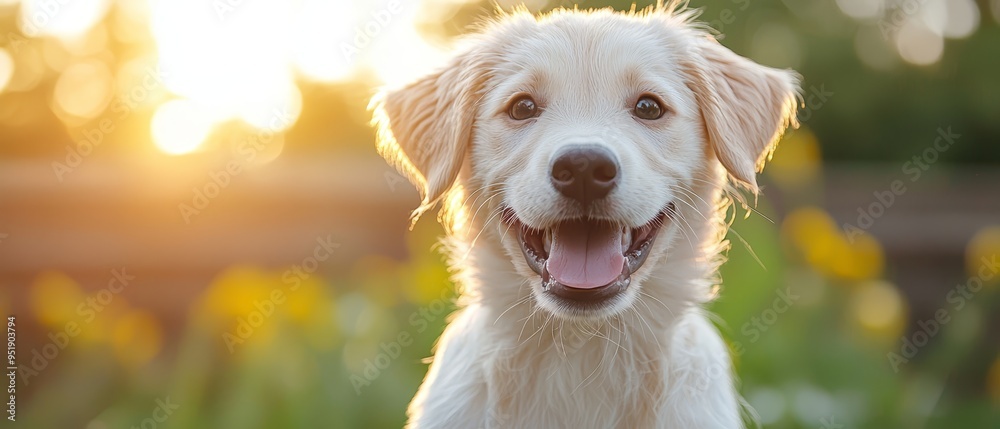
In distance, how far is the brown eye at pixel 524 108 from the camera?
10.6 feet

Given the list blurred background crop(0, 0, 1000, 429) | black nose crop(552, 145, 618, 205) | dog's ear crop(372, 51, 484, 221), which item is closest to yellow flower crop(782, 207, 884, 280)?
blurred background crop(0, 0, 1000, 429)

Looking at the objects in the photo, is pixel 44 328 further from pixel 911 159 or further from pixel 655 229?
pixel 911 159

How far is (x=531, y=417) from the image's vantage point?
311 centimetres

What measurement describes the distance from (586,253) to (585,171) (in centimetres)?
36

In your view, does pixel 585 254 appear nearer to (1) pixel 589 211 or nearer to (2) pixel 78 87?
(1) pixel 589 211

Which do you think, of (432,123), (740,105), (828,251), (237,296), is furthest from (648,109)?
(828,251)

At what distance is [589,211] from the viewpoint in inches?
116

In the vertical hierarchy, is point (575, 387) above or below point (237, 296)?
above

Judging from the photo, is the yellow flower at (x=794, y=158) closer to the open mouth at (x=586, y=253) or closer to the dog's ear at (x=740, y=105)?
the dog's ear at (x=740, y=105)

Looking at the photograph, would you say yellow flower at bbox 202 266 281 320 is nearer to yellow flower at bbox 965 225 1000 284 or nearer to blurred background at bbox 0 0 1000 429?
blurred background at bbox 0 0 1000 429

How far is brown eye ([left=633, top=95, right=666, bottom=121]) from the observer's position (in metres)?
3.19

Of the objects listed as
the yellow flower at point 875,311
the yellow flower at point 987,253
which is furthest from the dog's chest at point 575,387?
the yellow flower at point 987,253

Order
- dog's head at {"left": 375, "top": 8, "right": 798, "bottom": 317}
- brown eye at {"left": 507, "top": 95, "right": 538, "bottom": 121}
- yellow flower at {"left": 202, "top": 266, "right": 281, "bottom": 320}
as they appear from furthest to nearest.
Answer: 1. yellow flower at {"left": 202, "top": 266, "right": 281, "bottom": 320}
2. brown eye at {"left": 507, "top": 95, "right": 538, "bottom": 121}
3. dog's head at {"left": 375, "top": 8, "right": 798, "bottom": 317}

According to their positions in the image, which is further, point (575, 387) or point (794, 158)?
point (794, 158)
